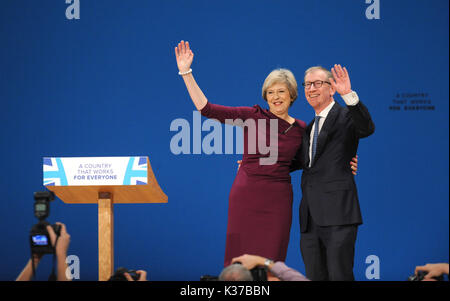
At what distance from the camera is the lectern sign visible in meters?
3.07

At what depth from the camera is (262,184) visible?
11.1 ft

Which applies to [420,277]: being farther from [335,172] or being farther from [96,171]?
[96,171]

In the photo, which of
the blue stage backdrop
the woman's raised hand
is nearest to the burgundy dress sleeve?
the woman's raised hand

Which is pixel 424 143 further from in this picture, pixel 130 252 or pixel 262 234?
pixel 130 252

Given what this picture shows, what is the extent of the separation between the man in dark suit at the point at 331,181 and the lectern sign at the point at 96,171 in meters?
1.00

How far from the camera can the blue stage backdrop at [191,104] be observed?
5090 mm

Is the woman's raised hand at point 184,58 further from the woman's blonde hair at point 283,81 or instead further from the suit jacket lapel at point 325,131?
the suit jacket lapel at point 325,131

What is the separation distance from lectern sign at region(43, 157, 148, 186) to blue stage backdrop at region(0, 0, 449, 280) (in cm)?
200

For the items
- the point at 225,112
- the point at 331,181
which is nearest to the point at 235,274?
the point at 331,181

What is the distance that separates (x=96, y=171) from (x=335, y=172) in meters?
1.38

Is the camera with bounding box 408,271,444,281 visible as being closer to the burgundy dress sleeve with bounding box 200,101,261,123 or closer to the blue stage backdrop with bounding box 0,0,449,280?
the burgundy dress sleeve with bounding box 200,101,261,123

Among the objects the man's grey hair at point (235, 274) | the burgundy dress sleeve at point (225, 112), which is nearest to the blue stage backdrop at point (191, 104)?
the burgundy dress sleeve at point (225, 112)

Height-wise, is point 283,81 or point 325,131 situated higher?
point 283,81

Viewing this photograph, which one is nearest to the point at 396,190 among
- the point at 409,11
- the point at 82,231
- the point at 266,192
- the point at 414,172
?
the point at 414,172
